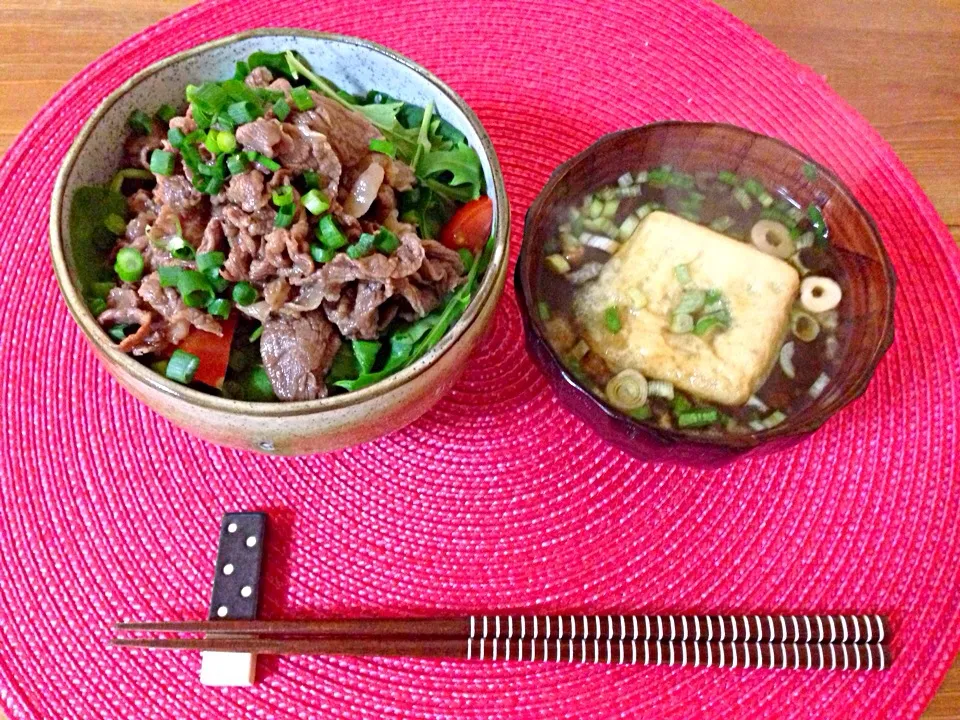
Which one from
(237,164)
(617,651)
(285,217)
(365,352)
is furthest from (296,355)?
(617,651)

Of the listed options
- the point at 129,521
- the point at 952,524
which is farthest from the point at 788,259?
the point at 129,521

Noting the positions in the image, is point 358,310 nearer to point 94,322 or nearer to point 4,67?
point 94,322

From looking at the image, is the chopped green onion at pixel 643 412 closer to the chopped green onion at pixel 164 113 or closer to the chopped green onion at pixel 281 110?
the chopped green onion at pixel 281 110

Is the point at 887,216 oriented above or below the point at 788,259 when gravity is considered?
above

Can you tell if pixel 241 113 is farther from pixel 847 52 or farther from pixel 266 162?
pixel 847 52

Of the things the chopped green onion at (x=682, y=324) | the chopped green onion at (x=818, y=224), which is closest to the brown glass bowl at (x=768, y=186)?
the chopped green onion at (x=818, y=224)

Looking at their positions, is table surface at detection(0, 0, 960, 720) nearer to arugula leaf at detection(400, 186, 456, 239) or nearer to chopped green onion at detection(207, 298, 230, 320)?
chopped green onion at detection(207, 298, 230, 320)
